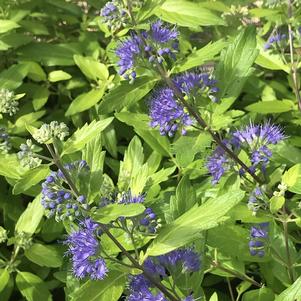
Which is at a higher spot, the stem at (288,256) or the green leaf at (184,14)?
the green leaf at (184,14)

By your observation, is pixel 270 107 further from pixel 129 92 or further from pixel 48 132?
pixel 48 132

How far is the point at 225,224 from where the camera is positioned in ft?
7.52

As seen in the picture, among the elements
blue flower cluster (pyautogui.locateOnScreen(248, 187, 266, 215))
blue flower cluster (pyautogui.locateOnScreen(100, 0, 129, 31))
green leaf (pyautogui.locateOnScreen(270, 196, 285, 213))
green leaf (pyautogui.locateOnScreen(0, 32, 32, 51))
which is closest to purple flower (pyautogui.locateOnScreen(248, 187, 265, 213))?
blue flower cluster (pyautogui.locateOnScreen(248, 187, 266, 215))

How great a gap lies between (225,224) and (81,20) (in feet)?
7.13

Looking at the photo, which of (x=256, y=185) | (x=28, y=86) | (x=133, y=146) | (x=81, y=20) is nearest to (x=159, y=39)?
(x=133, y=146)

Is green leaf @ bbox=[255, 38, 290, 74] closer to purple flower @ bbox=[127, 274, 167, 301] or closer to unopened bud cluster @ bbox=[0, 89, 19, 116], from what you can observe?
unopened bud cluster @ bbox=[0, 89, 19, 116]

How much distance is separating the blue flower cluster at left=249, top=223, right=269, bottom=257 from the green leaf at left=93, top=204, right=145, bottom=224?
2.18ft

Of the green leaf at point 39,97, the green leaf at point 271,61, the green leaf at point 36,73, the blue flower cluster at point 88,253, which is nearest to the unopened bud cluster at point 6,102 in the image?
the green leaf at point 39,97

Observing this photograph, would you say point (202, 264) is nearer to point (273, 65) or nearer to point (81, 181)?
point (81, 181)

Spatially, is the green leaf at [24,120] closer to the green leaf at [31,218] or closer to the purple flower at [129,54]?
the green leaf at [31,218]

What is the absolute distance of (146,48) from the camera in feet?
6.81

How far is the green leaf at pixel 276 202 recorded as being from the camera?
1975 mm

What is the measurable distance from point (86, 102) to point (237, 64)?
997 mm

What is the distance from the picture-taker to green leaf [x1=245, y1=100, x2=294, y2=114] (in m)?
2.73
